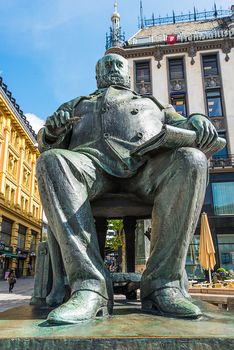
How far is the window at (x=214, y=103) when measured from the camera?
23275 millimetres

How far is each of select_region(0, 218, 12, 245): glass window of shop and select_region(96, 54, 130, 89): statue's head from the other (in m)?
28.1

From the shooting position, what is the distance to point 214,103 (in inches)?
931

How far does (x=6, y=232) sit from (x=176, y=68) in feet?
69.1

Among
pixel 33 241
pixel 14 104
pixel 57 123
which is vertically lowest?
pixel 57 123

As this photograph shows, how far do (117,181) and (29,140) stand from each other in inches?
1424

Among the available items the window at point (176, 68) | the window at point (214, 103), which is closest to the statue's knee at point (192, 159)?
the window at point (214, 103)

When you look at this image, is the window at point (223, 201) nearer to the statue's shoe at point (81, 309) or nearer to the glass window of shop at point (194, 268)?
the glass window of shop at point (194, 268)

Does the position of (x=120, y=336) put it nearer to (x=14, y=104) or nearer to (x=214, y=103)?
(x=214, y=103)

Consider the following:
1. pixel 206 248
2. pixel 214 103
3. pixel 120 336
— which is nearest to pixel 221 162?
pixel 214 103

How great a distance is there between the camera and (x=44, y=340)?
3.84 ft

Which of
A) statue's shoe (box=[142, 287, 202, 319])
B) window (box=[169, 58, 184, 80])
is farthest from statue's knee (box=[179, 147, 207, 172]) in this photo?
window (box=[169, 58, 184, 80])

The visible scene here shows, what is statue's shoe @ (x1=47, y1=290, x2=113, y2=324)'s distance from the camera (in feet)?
4.52

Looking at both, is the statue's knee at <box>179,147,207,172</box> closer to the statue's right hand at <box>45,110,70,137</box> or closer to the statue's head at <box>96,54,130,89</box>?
the statue's right hand at <box>45,110,70,137</box>

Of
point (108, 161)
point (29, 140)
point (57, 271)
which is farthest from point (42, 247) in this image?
point (29, 140)
